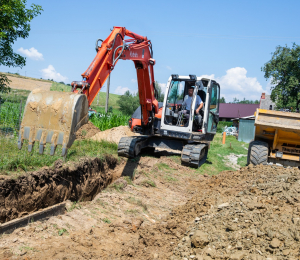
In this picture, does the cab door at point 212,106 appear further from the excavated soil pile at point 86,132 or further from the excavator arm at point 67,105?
the excavated soil pile at point 86,132

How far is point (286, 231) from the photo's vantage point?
3.18 meters

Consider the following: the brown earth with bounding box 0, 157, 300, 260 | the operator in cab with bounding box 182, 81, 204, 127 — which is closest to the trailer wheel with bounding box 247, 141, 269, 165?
the operator in cab with bounding box 182, 81, 204, 127

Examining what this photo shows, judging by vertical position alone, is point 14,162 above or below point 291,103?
below

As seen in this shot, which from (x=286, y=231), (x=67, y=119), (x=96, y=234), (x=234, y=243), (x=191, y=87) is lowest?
(x=96, y=234)

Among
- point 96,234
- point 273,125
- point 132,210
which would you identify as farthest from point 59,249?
point 273,125

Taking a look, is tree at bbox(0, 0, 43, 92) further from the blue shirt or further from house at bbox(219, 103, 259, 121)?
house at bbox(219, 103, 259, 121)

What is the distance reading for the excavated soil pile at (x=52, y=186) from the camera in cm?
507

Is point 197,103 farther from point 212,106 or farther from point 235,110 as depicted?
point 235,110

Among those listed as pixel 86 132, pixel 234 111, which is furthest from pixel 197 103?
pixel 234 111

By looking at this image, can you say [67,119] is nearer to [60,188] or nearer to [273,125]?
[60,188]

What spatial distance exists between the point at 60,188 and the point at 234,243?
3.94m

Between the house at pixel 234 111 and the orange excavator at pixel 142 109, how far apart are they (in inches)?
1794

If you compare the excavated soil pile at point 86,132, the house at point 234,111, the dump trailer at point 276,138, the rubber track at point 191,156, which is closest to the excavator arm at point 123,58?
the rubber track at point 191,156

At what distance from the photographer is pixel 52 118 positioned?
471cm
